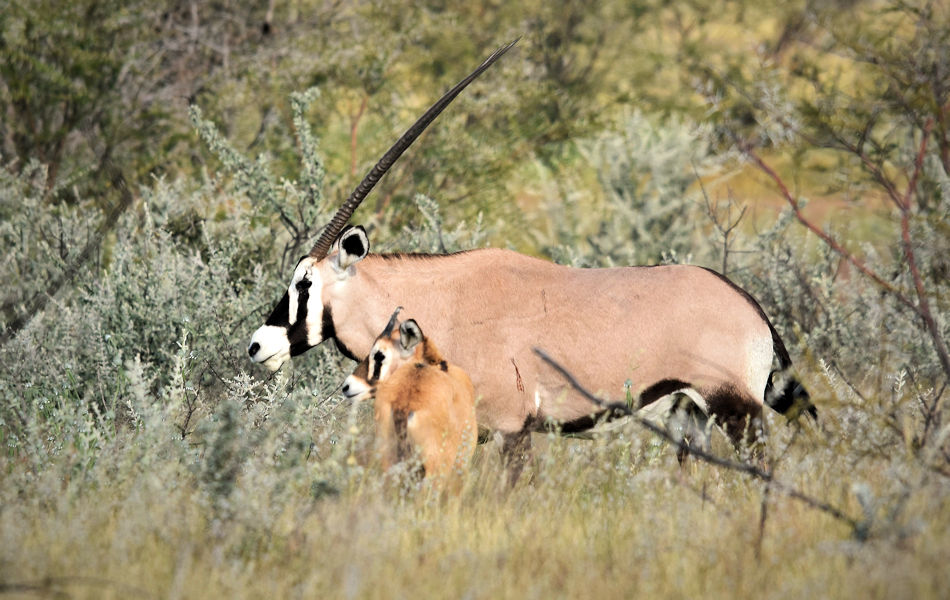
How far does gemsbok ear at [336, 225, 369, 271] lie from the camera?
15.4ft

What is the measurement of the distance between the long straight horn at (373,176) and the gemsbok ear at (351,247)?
13cm

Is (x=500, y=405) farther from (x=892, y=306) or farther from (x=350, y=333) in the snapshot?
(x=892, y=306)

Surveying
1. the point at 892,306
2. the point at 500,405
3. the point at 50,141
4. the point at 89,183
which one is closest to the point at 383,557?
the point at 500,405

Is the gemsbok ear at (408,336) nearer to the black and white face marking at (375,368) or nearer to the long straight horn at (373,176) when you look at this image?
the black and white face marking at (375,368)

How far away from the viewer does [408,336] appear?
4203 mm

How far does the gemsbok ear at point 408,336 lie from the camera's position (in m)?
4.14

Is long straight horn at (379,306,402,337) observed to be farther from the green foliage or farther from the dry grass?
the green foliage

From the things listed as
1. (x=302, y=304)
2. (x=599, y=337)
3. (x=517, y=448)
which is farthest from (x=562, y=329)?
(x=302, y=304)

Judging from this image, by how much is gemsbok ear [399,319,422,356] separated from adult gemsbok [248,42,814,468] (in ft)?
1.27

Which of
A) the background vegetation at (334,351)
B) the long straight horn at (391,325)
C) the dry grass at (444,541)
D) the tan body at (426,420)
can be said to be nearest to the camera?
the dry grass at (444,541)

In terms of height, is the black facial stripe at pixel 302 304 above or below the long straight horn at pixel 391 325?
above

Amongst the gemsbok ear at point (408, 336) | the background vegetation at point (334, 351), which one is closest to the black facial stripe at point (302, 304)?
the background vegetation at point (334, 351)

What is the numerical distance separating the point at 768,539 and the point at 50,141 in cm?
814

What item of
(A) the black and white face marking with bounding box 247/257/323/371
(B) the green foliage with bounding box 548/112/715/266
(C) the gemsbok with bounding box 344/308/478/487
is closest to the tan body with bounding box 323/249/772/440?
(C) the gemsbok with bounding box 344/308/478/487
